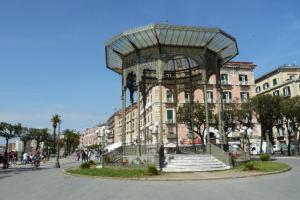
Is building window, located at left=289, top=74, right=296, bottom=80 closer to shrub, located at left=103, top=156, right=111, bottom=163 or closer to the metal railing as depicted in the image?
the metal railing

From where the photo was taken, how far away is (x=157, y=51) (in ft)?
75.5

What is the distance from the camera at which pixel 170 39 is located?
22.5 meters

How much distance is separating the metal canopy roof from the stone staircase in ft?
27.5

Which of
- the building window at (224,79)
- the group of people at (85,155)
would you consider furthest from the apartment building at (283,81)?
the group of people at (85,155)

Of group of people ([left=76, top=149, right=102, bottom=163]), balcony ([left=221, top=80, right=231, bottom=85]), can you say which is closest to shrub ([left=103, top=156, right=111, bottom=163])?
group of people ([left=76, top=149, right=102, bottom=163])

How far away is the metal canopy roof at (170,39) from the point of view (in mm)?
21391

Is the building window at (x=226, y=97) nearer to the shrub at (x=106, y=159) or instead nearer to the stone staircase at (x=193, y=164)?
the stone staircase at (x=193, y=164)

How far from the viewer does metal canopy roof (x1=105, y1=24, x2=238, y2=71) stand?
70.2ft

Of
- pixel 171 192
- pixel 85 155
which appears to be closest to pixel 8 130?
pixel 85 155

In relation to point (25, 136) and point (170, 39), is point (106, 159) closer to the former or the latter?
point (170, 39)

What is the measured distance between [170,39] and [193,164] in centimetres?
901

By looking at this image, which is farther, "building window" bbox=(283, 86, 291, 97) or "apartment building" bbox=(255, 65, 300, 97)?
"building window" bbox=(283, 86, 291, 97)

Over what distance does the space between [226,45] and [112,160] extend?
41.7ft

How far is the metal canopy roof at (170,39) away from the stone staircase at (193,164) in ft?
27.5
